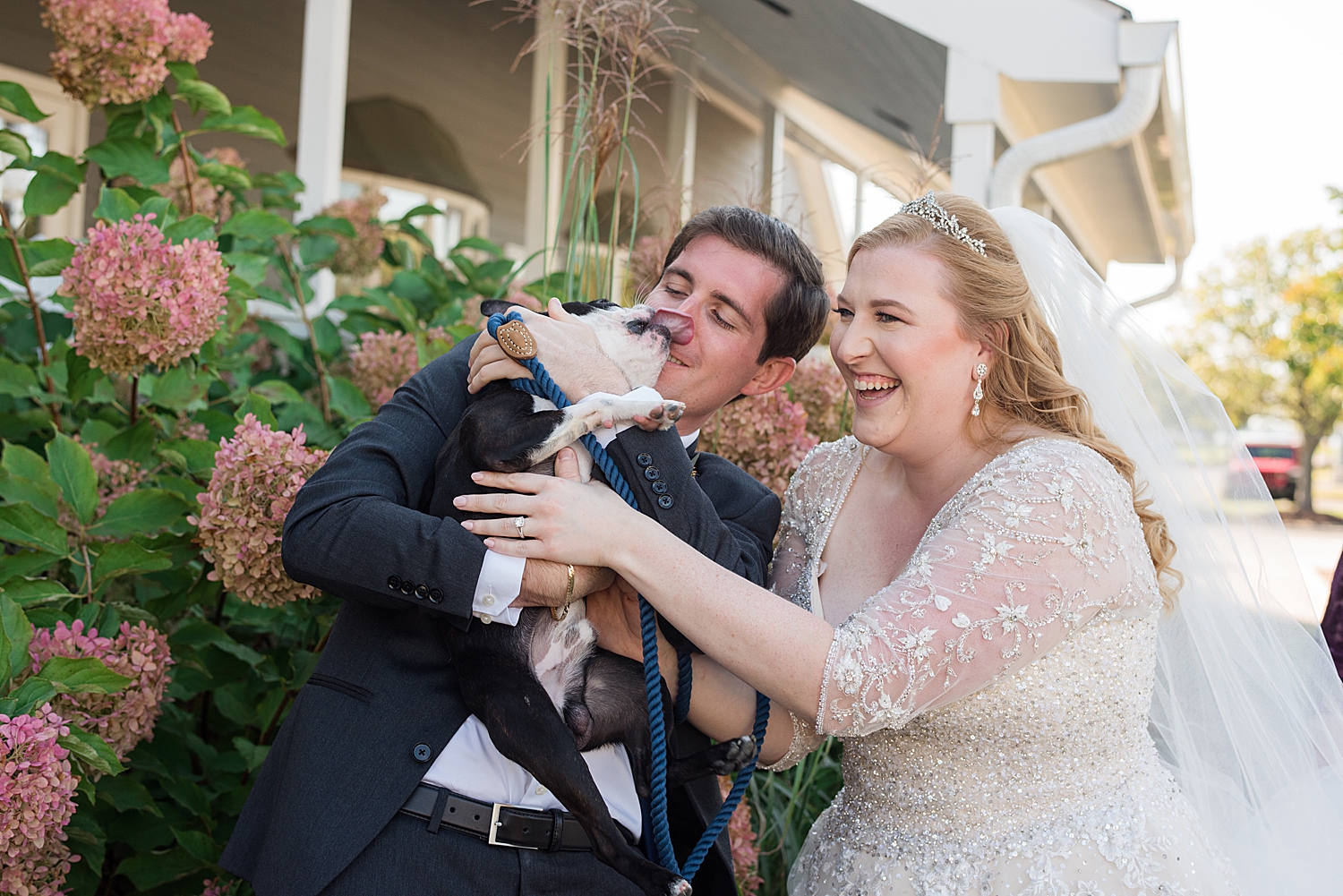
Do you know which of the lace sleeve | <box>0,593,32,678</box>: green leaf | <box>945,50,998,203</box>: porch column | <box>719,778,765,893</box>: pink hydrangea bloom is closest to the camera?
the lace sleeve

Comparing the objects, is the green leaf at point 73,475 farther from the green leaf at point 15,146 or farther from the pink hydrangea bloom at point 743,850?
the pink hydrangea bloom at point 743,850

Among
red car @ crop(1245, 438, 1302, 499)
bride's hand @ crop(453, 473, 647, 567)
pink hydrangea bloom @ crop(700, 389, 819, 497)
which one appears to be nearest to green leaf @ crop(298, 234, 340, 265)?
pink hydrangea bloom @ crop(700, 389, 819, 497)

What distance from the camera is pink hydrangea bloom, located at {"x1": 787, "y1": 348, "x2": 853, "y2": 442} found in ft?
9.97

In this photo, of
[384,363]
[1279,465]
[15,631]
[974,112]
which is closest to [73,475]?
[15,631]

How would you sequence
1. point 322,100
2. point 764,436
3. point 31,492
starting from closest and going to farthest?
point 31,492, point 764,436, point 322,100

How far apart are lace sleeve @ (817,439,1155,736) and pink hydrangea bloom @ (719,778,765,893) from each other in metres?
0.83

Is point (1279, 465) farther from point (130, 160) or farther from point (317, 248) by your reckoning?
point (130, 160)

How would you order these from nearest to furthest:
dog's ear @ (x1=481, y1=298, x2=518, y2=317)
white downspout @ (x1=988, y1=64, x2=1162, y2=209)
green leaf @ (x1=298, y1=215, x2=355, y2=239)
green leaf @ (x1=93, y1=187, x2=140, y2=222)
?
dog's ear @ (x1=481, y1=298, x2=518, y2=317), green leaf @ (x1=93, y1=187, x2=140, y2=222), green leaf @ (x1=298, y1=215, x2=355, y2=239), white downspout @ (x1=988, y1=64, x2=1162, y2=209)

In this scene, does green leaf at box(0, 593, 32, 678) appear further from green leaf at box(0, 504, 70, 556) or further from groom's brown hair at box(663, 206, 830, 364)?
groom's brown hair at box(663, 206, 830, 364)

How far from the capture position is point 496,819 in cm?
159

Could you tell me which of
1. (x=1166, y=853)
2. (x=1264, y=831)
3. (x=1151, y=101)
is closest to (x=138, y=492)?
(x=1166, y=853)

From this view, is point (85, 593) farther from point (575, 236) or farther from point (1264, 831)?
point (1264, 831)

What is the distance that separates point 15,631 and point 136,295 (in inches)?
31.0

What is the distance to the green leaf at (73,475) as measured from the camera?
6.87ft
